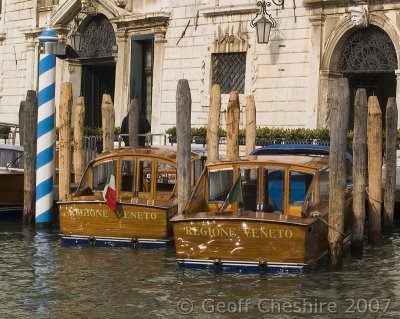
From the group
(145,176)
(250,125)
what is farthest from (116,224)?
(250,125)

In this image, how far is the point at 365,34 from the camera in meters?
22.1

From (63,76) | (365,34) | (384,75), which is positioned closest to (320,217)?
(365,34)

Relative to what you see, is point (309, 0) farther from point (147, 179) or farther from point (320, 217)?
point (320, 217)

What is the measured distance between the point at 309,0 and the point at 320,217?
970 centimetres

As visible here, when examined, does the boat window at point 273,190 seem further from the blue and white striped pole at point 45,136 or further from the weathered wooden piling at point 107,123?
the weathered wooden piling at point 107,123

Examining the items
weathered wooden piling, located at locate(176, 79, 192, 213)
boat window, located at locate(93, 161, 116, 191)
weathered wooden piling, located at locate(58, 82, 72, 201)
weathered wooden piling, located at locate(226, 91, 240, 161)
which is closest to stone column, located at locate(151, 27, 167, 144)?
weathered wooden piling, located at locate(58, 82, 72, 201)

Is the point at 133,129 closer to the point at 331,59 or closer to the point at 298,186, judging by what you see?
the point at 298,186

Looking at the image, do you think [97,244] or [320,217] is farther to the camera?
[97,244]

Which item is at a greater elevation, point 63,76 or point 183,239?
point 63,76

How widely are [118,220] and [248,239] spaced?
2.81 metres

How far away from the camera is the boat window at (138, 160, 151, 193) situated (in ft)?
52.7

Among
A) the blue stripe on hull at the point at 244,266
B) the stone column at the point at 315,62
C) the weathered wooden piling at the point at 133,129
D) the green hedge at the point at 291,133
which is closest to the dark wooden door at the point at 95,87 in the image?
the green hedge at the point at 291,133

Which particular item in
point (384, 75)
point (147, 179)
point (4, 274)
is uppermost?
point (384, 75)

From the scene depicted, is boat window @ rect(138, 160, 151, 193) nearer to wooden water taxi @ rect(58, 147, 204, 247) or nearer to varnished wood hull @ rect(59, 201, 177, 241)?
wooden water taxi @ rect(58, 147, 204, 247)
